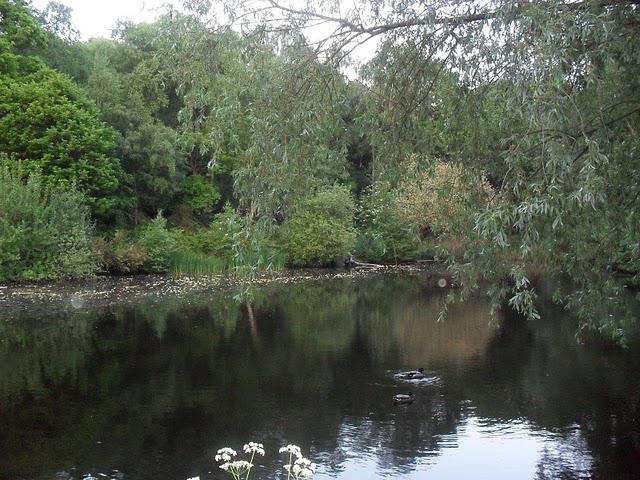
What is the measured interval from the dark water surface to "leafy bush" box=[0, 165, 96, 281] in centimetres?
696

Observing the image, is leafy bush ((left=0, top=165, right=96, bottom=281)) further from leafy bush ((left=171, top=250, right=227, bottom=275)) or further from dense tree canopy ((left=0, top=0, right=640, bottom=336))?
Result: dense tree canopy ((left=0, top=0, right=640, bottom=336))

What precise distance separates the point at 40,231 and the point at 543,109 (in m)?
26.3

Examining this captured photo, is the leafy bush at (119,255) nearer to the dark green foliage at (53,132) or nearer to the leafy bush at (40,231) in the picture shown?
the leafy bush at (40,231)

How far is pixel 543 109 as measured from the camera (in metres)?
5.49

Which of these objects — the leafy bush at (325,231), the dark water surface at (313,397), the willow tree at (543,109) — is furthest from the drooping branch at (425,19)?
the leafy bush at (325,231)

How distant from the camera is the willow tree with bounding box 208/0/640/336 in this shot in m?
5.58

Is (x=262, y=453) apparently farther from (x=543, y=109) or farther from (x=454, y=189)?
(x=454, y=189)

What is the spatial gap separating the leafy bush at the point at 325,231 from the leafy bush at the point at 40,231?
11120 millimetres

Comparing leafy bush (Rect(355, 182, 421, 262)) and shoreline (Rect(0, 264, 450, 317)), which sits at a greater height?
leafy bush (Rect(355, 182, 421, 262))

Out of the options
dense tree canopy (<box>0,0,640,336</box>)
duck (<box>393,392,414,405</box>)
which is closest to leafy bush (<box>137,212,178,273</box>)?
duck (<box>393,392,414,405</box>)

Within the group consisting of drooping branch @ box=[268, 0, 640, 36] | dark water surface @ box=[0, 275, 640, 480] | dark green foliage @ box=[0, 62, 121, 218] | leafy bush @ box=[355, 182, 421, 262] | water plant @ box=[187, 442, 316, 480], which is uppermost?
dark green foliage @ box=[0, 62, 121, 218]

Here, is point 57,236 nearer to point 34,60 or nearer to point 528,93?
point 34,60

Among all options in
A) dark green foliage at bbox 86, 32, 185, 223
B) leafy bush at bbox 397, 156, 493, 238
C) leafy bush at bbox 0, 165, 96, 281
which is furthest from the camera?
dark green foliage at bbox 86, 32, 185, 223

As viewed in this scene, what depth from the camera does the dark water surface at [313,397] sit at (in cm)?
1023
